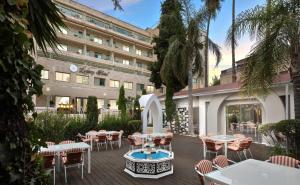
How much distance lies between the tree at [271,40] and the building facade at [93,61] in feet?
71.3

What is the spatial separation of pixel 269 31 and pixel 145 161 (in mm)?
6419

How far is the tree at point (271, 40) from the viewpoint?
7238 mm

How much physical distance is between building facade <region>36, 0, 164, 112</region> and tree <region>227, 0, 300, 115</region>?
21735 millimetres

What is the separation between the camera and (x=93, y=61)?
101 feet

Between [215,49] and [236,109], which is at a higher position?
[215,49]

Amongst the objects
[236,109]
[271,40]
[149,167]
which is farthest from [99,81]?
[271,40]

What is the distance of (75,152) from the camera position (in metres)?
7.11

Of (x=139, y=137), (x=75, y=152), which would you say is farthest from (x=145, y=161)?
(x=139, y=137)

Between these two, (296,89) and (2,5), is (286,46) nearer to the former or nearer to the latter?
(296,89)

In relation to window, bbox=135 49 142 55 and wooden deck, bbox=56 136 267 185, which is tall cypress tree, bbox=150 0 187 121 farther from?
window, bbox=135 49 142 55

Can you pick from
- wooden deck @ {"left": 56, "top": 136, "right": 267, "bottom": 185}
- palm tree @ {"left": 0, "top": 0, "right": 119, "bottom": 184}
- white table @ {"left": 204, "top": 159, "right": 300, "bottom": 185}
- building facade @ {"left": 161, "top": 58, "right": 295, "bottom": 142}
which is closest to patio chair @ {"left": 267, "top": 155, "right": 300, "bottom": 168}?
white table @ {"left": 204, "top": 159, "right": 300, "bottom": 185}

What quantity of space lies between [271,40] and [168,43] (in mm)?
14711

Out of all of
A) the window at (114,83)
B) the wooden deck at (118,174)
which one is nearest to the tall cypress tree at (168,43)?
the wooden deck at (118,174)

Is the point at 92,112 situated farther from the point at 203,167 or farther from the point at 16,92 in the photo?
the point at 16,92
